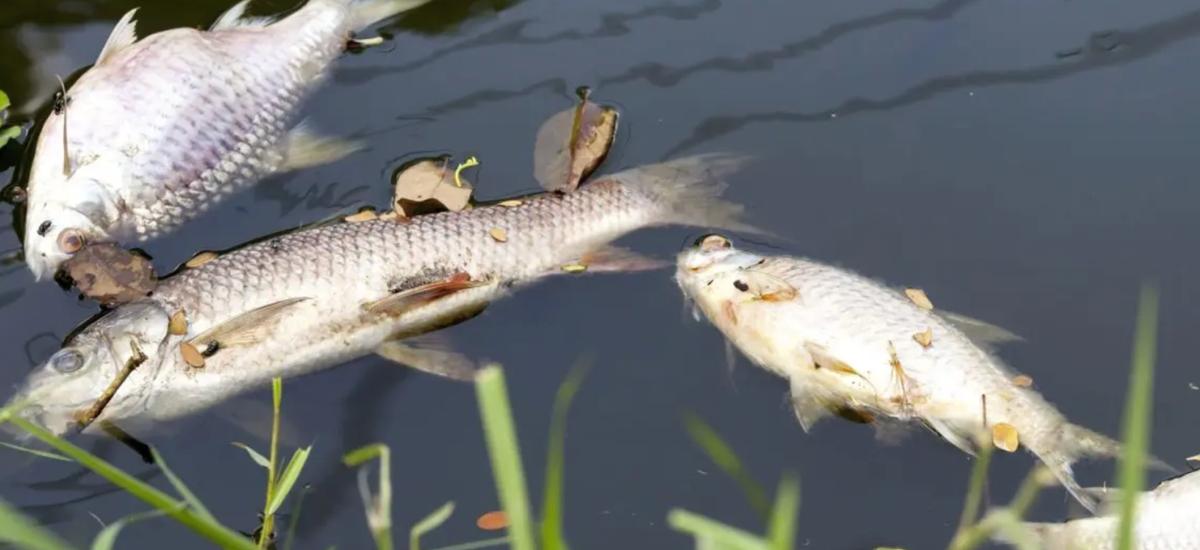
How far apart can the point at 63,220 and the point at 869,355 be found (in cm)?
247

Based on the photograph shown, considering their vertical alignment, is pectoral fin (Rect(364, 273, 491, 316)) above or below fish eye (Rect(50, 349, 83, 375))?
above

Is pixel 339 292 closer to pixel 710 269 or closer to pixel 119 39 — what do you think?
Result: pixel 710 269

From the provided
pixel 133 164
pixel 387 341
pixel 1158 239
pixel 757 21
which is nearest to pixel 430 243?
pixel 387 341

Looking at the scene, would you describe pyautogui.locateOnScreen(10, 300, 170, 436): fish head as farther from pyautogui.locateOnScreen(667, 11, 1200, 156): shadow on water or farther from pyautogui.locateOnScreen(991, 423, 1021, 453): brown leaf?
pyautogui.locateOnScreen(991, 423, 1021, 453): brown leaf

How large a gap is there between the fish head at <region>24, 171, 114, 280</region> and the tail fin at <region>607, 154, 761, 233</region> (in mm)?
1634

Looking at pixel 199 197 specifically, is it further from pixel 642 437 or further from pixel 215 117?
pixel 642 437

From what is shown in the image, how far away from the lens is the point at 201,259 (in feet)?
11.8

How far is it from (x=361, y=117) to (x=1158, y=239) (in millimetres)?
2650

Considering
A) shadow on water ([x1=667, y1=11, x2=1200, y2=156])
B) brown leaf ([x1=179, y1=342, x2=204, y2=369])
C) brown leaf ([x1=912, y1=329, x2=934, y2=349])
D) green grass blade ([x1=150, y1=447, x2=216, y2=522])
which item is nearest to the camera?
green grass blade ([x1=150, y1=447, x2=216, y2=522])

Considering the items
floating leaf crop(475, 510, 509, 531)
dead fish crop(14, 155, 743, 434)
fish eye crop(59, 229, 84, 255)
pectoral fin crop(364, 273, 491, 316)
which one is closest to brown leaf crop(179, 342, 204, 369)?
dead fish crop(14, 155, 743, 434)

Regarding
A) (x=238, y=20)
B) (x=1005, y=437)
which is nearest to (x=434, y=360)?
(x=1005, y=437)

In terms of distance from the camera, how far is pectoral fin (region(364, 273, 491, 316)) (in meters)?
3.34

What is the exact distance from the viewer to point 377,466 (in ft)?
10.1

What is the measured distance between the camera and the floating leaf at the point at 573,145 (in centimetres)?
377
